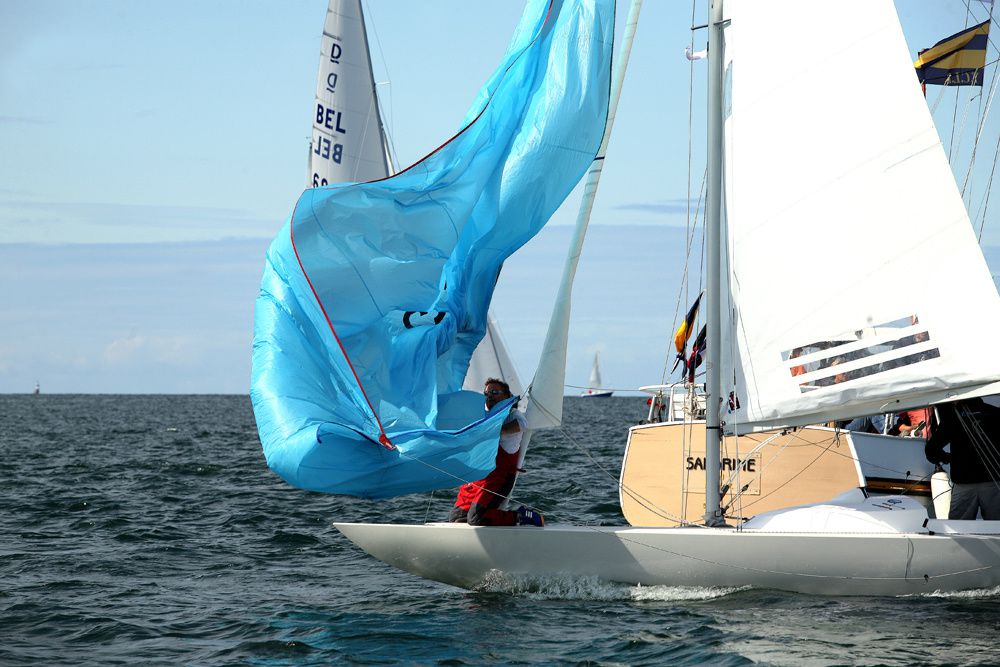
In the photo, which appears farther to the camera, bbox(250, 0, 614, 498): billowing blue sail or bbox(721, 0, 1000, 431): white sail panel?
bbox(721, 0, 1000, 431): white sail panel

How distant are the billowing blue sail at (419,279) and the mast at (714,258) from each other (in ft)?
2.93

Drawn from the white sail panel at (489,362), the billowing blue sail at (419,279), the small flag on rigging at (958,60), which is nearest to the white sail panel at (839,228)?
the billowing blue sail at (419,279)

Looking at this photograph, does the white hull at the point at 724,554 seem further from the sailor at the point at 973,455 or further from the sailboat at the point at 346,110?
the sailboat at the point at 346,110

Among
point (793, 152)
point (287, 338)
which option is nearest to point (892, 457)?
point (793, 152)

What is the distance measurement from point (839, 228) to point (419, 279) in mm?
3342

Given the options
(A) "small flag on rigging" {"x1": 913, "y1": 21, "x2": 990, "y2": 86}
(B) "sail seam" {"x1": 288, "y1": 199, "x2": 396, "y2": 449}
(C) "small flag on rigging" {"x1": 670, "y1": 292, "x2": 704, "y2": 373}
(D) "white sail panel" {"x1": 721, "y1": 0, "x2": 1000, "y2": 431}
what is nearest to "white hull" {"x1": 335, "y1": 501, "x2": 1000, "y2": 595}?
(D) "white sail panel" {"x1": 721, "y1": 0, "x2": 1000, "y2": 431}

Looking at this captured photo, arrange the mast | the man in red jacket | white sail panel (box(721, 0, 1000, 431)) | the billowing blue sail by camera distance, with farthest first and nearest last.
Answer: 1. the mast
2. the man in red jacket
3. white sail panel (box(721, 0, 1000, 431))
4. the billowing blue sail

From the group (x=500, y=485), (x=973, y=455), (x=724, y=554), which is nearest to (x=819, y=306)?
(x=973, y=455)

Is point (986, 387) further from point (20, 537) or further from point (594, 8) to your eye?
point (20, 537)

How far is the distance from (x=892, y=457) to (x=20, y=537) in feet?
30.2

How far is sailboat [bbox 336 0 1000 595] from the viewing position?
28.8ft

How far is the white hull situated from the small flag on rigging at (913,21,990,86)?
9.26 meters

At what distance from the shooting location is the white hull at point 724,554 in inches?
345

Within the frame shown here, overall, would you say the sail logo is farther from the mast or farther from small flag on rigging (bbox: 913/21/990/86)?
small flag on rigging (bbox: 913/21/990/86)
